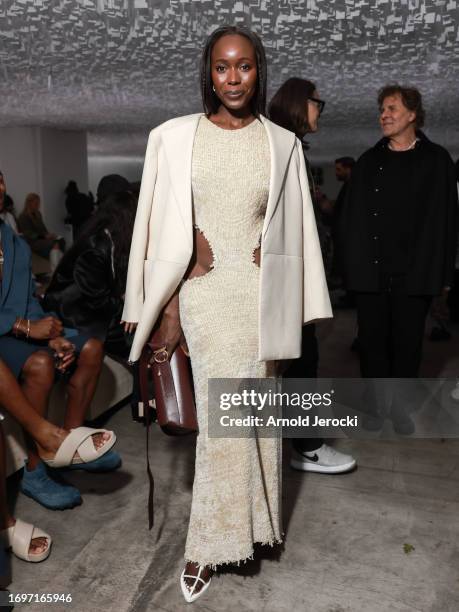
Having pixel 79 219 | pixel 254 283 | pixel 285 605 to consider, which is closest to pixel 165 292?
pixel 254 283

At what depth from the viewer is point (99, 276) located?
279 centimetres

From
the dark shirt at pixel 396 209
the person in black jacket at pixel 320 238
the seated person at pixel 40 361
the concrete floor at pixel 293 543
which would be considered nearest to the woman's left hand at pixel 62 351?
the seated person at pixel 40 361

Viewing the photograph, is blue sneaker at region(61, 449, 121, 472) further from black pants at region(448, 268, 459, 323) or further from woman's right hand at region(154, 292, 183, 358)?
black pants at region(448, 268, 459, 323)

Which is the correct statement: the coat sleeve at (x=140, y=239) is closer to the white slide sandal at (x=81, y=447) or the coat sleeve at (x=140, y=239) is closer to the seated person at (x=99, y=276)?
the white slide sandal at (x=81, y=447)

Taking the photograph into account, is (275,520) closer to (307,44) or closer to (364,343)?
(364,343)

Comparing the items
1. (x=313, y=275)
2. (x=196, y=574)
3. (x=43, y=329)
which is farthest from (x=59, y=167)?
(x=196, y=574)

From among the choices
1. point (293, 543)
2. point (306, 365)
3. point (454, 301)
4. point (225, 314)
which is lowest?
point (293, 543)

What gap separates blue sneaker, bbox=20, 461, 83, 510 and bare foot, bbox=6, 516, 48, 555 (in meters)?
0.27

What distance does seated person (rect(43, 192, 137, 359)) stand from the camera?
2752mm

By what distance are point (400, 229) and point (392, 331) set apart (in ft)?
1.76

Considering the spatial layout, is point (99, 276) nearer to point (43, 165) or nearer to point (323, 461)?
point (323, 461)

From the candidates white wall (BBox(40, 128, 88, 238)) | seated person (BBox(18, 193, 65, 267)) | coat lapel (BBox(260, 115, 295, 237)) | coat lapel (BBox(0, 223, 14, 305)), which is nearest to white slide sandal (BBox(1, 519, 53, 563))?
coat lapel (BBox(0, 223, 14, 305))

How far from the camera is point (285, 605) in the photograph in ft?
5.79

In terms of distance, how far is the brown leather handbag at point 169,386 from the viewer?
5.83 ft
